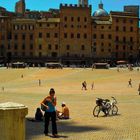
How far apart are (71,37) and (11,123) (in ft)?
440

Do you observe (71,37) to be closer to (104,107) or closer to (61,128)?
(104,107)

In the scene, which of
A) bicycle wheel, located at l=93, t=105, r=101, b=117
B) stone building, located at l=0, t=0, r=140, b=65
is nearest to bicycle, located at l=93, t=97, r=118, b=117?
bicycle wheel, located at l=93, t=105, r=101, b=117

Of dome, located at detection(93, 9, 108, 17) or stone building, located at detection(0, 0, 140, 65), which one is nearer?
stone building, located at detection(0, 0, 140, 65)

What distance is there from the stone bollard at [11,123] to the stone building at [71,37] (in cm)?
13182

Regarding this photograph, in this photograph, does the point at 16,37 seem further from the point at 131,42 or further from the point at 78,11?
the point at 131,42

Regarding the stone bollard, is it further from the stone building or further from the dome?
the dome

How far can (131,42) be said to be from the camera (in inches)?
5591

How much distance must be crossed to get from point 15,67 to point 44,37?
73.6ft

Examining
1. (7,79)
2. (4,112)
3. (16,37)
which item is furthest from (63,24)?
(4,112)

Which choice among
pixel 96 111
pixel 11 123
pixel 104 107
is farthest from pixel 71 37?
pixel 11 123

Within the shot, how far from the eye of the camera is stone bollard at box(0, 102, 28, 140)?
18.5ft

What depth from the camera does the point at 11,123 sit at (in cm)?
568

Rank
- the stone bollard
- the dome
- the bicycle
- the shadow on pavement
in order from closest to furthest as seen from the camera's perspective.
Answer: the stone bollard → the shadow on pavement → the bicycle → the dome

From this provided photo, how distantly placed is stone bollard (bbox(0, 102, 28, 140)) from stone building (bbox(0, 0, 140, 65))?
132 meters
